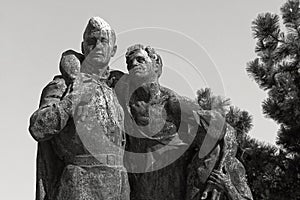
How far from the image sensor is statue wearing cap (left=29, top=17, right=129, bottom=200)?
462 centimetres

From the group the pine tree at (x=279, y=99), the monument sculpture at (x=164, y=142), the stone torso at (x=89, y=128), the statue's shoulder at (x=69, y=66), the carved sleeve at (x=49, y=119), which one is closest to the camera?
the carved sleeve at (x=49, y=119)

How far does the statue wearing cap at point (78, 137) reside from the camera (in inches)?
182

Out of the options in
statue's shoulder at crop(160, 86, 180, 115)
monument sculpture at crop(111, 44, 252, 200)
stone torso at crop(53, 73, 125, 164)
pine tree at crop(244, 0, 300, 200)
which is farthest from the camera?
pine tree at crop(244, 0, 300, 200)

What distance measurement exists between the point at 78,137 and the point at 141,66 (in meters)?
0.86

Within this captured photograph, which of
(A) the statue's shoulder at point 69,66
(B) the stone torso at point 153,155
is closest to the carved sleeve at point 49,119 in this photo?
(A) the statue's shoulder at point 69,66

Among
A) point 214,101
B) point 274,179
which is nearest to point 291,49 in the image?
point 274,179

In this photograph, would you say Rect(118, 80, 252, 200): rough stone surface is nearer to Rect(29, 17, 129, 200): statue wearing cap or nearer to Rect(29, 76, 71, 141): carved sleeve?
Rect(29, 17, 129, 200): statue wearing cap

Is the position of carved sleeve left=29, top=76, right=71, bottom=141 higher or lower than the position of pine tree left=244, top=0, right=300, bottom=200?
lower

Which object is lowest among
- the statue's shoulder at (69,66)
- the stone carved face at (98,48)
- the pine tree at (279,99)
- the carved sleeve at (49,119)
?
the carved sleeve at (49,119)

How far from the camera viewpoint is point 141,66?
17.0 feet

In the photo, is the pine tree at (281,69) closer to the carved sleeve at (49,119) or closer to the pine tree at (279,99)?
the pine tree at (279,99)

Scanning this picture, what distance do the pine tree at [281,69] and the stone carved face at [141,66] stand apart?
6276 millimetres

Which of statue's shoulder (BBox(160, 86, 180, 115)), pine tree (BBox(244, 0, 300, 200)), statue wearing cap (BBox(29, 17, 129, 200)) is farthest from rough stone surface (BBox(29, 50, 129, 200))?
pine tree (BBox(244, 0, 300, 200))

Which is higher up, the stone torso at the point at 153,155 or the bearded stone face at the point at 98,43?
the bearded stone face at the point at 98,43
